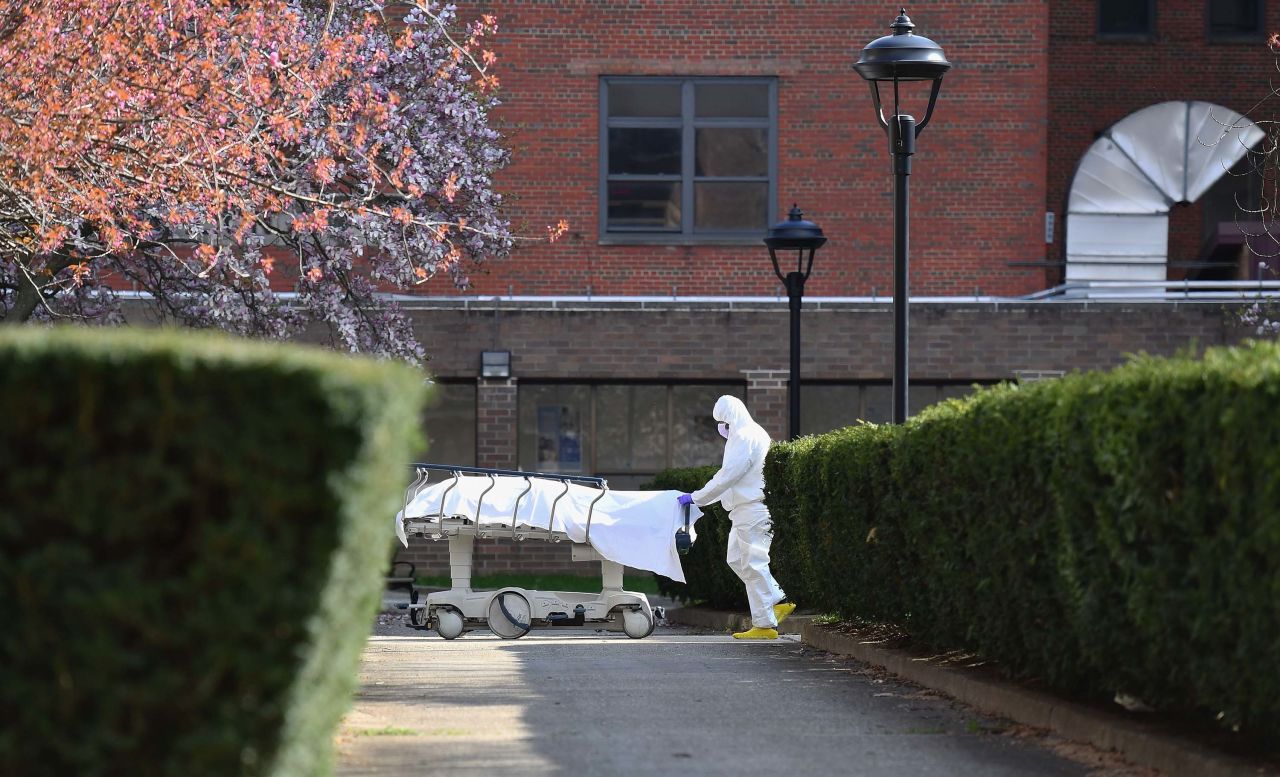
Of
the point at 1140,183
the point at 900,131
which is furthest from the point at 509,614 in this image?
the point at 1140,183

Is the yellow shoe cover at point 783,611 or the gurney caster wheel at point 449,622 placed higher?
the yellow shoe cover at point 783,611

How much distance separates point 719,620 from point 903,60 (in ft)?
22.8

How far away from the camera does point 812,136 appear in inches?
1090

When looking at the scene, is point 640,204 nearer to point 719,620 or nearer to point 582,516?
point 719,620

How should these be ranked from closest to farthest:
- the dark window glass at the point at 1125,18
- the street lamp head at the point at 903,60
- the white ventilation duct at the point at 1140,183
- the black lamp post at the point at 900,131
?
1. the black lamp post at the point at 900,131
2. the street lamp head at the point at 903,60
3. the white ventilation duct at the point at 1140,183
4. the dark window glass at the point at 1125,18

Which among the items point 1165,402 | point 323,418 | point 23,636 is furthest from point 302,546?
point 1165,402

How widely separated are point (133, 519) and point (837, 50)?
2407 centimetres

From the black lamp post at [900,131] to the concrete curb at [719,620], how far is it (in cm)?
258

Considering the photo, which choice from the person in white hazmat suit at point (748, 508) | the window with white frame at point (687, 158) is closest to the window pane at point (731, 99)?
the window with white frame at point (687, 158)

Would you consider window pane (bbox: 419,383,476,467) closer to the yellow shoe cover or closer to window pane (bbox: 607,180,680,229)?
window pane (bbox: 607,180,680,229)

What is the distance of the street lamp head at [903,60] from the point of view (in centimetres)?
1315

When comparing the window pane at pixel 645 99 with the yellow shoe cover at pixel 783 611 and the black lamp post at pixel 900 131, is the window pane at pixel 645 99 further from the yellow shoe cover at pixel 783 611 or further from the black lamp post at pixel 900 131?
the black lamp post at pixel 900 131

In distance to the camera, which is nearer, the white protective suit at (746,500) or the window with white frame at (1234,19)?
the white protective suit at (746,500)

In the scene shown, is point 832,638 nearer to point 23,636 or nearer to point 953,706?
point 953,706
